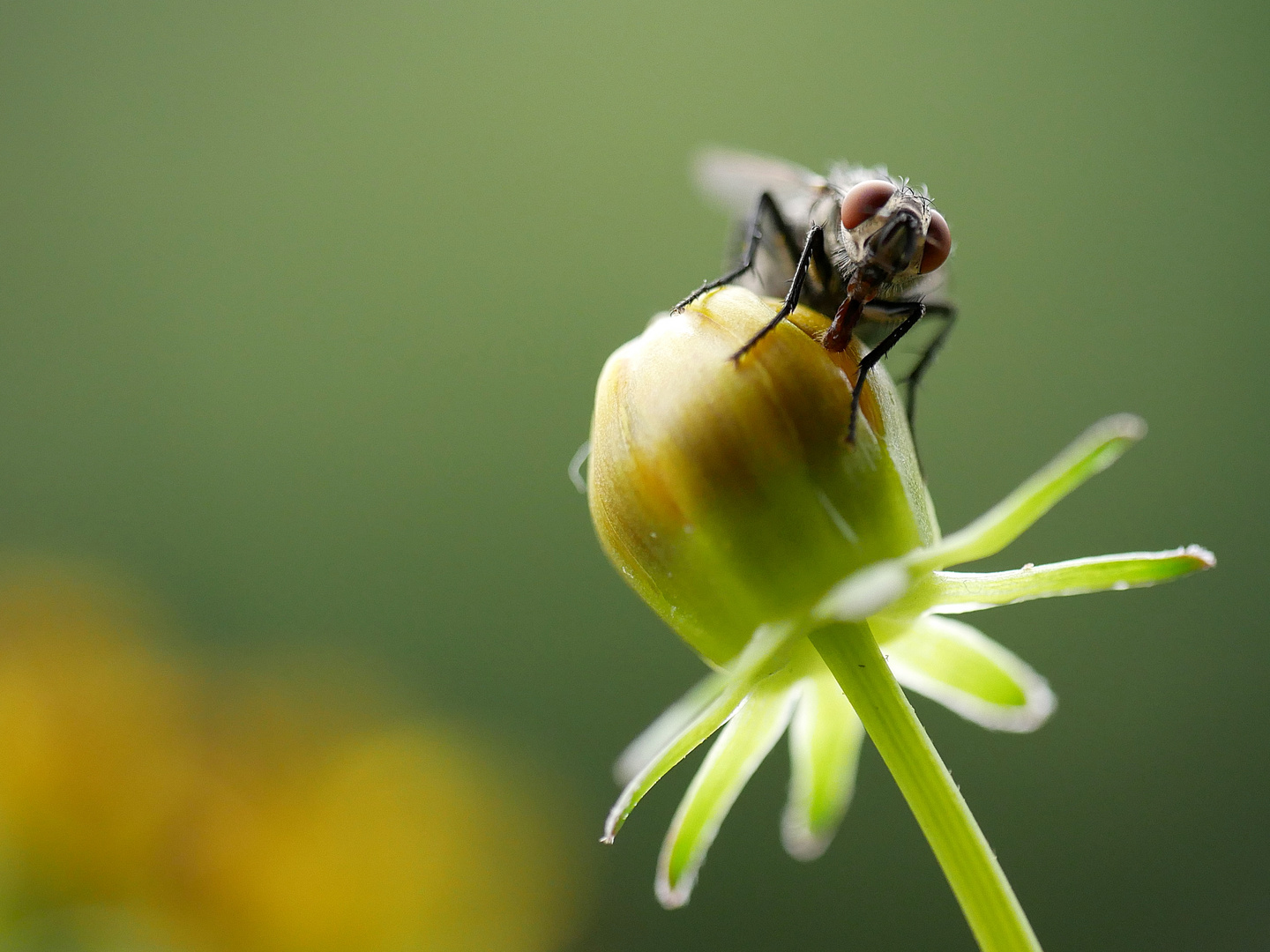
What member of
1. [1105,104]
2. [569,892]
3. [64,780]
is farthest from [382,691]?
[1105,104]

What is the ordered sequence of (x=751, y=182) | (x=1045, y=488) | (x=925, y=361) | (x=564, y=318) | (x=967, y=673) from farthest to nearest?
(x=564, y=318) → (x=751, y=182) → (x=925, y=361) → (x=967, y=673) → (x=1045, y=488)

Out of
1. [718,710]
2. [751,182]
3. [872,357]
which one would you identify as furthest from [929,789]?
[751,182]

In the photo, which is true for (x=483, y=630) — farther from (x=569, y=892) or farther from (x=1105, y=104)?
(x=1105, y=104)

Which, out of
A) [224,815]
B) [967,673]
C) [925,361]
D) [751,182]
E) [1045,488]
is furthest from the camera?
[224,815]

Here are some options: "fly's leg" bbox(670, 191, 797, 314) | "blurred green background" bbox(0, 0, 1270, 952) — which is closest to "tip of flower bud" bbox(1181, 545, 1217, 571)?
"fly's leg" bbox(670, 191, 797, 314)

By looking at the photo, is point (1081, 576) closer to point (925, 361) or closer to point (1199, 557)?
point (1199, 557)

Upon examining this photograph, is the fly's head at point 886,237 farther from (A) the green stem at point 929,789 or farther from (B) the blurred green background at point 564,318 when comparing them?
(B) the blurred green background at point 564,318

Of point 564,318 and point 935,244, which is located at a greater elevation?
point 564,318
